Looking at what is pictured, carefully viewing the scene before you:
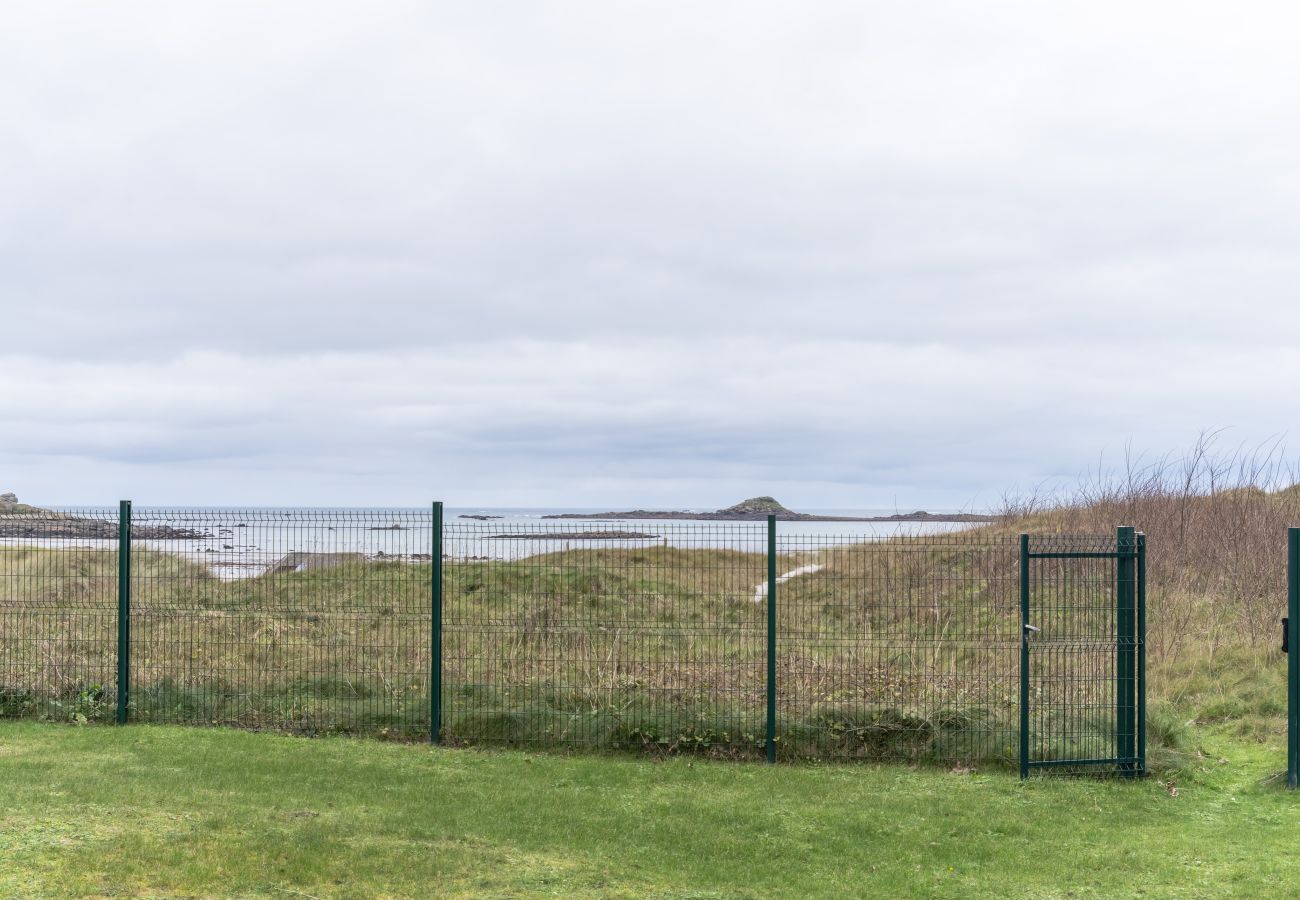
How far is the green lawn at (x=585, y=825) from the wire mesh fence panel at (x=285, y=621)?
771mm

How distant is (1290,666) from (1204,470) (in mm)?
11704

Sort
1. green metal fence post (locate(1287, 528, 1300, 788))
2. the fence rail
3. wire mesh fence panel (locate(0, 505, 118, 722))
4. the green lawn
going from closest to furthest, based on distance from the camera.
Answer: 1. the green lawn
2. green metal fence post (locate(1287, 528, 1300, 788))
3. the fence rail
4. wire mesh fence panel (locate(0, 505, 118, 722))

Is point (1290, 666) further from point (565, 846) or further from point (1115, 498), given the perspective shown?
point (1115, 498)

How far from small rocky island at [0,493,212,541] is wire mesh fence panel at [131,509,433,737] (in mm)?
55

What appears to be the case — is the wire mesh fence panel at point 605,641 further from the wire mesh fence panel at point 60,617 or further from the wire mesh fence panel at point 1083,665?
the wire mesh fence panel at point 60,617

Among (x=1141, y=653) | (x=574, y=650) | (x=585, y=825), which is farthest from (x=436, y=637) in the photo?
A: (x=1141, y=653)

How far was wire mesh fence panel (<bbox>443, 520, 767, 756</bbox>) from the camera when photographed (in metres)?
10.1

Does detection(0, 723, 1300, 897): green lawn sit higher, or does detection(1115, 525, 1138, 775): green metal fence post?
detection(1115, 525, 1138, 775): green metal fence post

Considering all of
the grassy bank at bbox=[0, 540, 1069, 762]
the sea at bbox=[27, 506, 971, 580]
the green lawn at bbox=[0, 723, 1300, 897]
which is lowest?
the green lawn at bbox=[0, 723, 1300, 897]

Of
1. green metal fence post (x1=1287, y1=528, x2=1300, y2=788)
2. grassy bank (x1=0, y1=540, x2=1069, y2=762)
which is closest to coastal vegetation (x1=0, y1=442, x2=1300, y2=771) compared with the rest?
grassy bank (x1=0, y1=540, x2=1069, y2=762)

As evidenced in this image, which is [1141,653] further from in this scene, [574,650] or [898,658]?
[574,650]

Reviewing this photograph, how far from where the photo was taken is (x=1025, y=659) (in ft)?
30.7

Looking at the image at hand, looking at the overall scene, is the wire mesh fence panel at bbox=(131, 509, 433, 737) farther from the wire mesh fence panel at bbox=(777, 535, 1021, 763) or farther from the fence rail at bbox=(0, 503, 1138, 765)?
the wire mesh fence panel at bbox=(777, 535, 1021, 763)

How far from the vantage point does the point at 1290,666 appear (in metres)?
9.17
